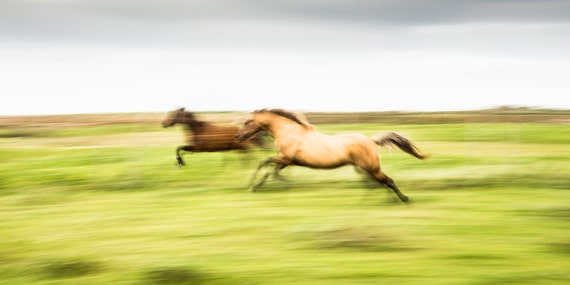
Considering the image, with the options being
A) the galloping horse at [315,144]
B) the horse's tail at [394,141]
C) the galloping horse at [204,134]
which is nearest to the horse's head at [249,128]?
the galloping horse at [315,144]

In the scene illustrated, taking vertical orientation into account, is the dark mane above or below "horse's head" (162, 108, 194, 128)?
below

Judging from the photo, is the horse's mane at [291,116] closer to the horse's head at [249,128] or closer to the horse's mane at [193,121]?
the horse's head at [249,128]

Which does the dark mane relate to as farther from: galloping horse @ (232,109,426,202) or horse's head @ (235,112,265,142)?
horse's head @ (235,112,265,142)

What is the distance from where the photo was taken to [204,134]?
18.5 m

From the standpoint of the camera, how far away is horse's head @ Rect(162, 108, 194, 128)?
18500 mm

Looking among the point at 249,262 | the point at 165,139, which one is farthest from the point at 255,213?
the point at 165,139

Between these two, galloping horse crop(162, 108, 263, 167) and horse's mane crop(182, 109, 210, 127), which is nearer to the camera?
galloping horse crop(162, 108, 263, 167)

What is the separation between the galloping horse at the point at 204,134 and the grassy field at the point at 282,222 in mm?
693

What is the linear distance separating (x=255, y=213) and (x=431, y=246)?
11.3 feet

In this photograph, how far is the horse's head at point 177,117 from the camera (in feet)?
60.7

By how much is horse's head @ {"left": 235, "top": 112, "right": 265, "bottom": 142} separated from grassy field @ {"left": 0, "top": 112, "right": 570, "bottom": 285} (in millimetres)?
1060

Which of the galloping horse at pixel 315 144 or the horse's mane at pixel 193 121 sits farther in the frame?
the horse's mane at pixel 193 121

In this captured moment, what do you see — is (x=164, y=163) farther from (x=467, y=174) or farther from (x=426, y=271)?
(x=426, y=271)

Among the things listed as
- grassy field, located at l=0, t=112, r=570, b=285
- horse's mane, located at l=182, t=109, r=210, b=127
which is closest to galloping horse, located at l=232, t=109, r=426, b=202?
grassy field, located at l=0, t=112, r=570, b=285
